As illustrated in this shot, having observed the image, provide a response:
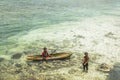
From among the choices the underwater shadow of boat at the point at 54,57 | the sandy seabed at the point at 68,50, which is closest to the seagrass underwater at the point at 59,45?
the sandy seabed at the point at 68,50

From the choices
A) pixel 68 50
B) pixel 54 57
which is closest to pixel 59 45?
pixel 68 50

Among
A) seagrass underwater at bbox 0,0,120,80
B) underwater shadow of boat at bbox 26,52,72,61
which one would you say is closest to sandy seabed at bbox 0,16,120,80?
seagrass underwater at bbox 0,0,120,80

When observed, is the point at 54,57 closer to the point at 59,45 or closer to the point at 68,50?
the point at 68,50

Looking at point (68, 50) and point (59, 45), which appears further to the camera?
point (59, 45)

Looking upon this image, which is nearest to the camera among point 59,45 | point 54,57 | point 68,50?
point 54,57

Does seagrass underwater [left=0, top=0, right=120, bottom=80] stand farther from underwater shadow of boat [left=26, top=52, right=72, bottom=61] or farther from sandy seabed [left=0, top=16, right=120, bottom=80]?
underwater shadow of boat [left=26, top=52, right=72, bottom=61]

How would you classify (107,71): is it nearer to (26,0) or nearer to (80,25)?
(80,25)

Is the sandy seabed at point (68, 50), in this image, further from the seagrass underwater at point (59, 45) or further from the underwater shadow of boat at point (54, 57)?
the underwater shadow of boat at point (54, 57)

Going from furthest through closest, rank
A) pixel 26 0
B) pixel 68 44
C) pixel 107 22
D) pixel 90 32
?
1. pixel 26 0
2. pixel 107 22
3. pixel 90 32
4. pixel 68 44

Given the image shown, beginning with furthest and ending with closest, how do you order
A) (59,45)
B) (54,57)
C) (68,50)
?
(59,45) < (68,50) < (54,57)

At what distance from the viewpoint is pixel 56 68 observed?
80.3 feet

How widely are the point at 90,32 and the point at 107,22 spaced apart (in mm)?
10982

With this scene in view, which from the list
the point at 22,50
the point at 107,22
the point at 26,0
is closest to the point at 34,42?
the point at 22,50

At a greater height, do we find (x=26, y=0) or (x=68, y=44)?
(x=26, y=0)
